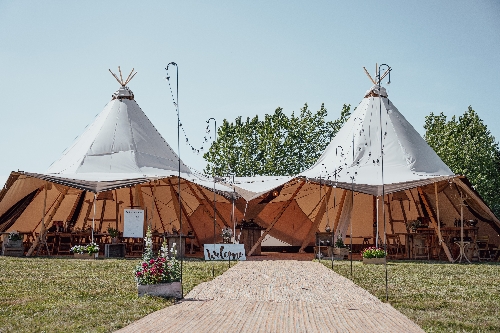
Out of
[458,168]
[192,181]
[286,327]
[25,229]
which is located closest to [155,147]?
[192,181]

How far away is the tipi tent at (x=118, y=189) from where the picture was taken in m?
21.2

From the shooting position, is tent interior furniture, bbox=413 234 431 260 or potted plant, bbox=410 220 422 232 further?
potted plant, bbox=410 220 422 232

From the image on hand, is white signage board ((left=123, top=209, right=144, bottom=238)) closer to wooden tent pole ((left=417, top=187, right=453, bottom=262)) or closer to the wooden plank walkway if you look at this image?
wooden tent pole ((left=417, top=187, right=453, bottom=262))

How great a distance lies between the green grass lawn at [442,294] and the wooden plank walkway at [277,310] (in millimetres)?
283

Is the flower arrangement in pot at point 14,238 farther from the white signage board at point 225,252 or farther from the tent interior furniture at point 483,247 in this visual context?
the tent interior furniture at point 483,247

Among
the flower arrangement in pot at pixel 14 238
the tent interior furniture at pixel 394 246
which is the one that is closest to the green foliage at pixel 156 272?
the flower arrangement in pot at pixel 14 238

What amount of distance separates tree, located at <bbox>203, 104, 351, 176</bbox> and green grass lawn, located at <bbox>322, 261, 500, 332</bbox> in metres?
26.0

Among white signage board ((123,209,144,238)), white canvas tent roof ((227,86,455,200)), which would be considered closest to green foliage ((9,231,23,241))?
white signage board ((123,209,144,238))

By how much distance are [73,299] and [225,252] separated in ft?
32.2

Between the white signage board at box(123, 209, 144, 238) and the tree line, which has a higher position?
the tree line

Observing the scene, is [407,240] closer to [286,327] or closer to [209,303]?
[209,303]

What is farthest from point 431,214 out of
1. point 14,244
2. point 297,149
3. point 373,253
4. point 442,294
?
point 297,149

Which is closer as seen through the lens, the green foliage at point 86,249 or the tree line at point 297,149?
the green foliage at point 86,249

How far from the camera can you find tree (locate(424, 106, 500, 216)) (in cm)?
4031
